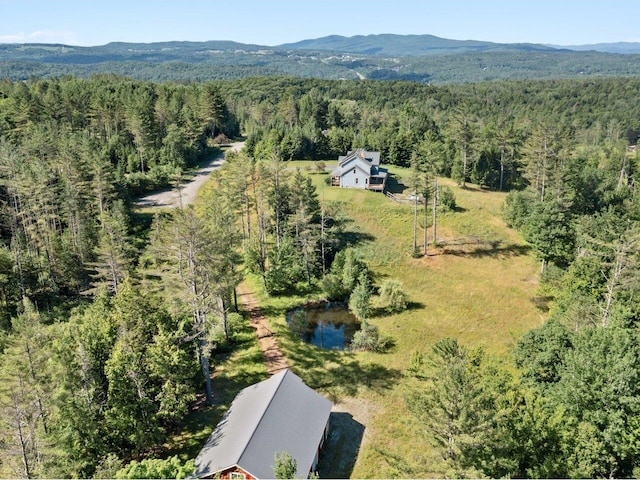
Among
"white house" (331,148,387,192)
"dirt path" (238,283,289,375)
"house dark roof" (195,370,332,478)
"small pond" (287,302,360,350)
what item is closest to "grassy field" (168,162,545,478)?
"dirt path" (238,283,289,375)

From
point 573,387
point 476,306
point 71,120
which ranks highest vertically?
point 71,120

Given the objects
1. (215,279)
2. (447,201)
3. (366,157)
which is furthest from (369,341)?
(366,157)

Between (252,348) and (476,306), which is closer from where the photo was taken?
(252,348)

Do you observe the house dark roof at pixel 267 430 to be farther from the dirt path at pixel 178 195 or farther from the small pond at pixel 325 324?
the dirt path at pixel 178 195

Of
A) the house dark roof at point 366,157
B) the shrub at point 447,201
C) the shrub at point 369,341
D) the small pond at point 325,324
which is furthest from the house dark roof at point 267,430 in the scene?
the house dark roof at point 366,157

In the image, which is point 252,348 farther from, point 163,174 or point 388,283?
point 163,174

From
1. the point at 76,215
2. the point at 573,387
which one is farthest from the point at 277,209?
the point at 573,387

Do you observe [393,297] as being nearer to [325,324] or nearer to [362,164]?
[325,324]
